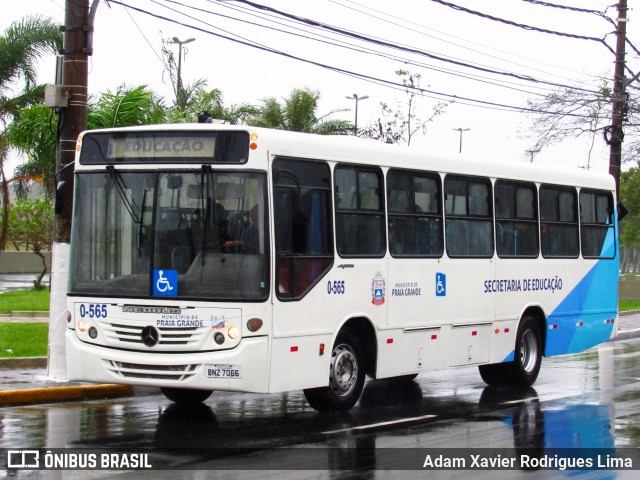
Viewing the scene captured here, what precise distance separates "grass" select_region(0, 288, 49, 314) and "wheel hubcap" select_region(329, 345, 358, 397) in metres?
15.1

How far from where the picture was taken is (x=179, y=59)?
36.8m

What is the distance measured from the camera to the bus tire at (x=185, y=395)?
12.4 metres

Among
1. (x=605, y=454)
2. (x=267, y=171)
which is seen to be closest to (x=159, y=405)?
(x=267, y=171)

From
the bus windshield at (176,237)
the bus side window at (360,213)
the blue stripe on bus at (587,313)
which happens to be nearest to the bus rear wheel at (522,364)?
the blue stripe on bus at (587,313)

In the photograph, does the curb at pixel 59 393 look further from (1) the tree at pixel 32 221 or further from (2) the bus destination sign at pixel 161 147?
(1) the tree at pixel 32 221

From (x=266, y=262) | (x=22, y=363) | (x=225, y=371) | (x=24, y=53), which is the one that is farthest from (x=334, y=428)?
(x=24, y=53)

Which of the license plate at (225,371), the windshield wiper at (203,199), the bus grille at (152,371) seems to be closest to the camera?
the license plate at (225,371)

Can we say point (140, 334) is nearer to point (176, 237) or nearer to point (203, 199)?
point (176, 237)

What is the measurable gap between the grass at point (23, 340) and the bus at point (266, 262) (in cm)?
460

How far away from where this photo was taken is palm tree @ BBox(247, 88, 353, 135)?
38.1 m

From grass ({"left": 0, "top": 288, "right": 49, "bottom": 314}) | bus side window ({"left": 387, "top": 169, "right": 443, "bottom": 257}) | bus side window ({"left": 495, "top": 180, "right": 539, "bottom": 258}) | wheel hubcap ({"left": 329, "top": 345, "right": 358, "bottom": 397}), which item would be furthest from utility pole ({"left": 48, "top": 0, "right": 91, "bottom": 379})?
grass ({"left": 0, "top": 288, "right": 49, "bottom": 314})

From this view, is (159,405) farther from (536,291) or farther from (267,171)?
(536,291)

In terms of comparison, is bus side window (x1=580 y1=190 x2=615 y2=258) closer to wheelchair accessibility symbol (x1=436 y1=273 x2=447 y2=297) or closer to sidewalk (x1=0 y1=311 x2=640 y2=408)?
wheelchair accessibility symbol (x1=436 y1=273 x2=447 y2=297)

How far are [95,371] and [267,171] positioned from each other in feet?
9.08
